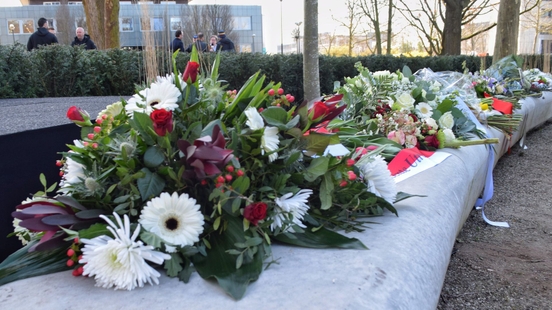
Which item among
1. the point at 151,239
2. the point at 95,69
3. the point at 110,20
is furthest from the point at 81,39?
the point at 151,239

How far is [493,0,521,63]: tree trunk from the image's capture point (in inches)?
412

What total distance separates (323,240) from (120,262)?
62 cm

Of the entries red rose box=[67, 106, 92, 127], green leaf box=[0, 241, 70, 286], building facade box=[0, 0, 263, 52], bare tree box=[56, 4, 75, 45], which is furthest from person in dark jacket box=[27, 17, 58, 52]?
bare tree box=[56, 4, 75, 45]

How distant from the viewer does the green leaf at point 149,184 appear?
4.18 ft

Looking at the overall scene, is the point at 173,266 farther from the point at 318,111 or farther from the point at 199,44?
the point at 199,44

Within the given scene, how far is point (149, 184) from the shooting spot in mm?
1292

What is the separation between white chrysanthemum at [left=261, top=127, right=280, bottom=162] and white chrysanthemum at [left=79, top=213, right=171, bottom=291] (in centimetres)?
43

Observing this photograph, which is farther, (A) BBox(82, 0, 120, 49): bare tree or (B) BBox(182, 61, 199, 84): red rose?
(A) BBox(82, 0, 120, 49): bare tree

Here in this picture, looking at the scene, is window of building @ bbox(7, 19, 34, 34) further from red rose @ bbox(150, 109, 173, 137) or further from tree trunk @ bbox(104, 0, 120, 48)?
red rose @ bbox(150, 109, 173, 137)

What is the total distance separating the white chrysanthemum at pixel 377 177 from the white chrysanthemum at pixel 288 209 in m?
0.39

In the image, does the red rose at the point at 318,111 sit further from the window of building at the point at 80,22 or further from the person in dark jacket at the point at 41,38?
the window of building at the point at 80,22

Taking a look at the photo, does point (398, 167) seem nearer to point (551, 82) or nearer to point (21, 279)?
point (21, 279)

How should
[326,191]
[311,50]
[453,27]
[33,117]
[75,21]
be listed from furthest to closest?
[75,21], [453,27], [311,50], [33,117], [326,191]

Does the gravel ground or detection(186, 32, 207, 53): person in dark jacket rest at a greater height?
detection(186, 32, 207, 53): person in dark jacket
